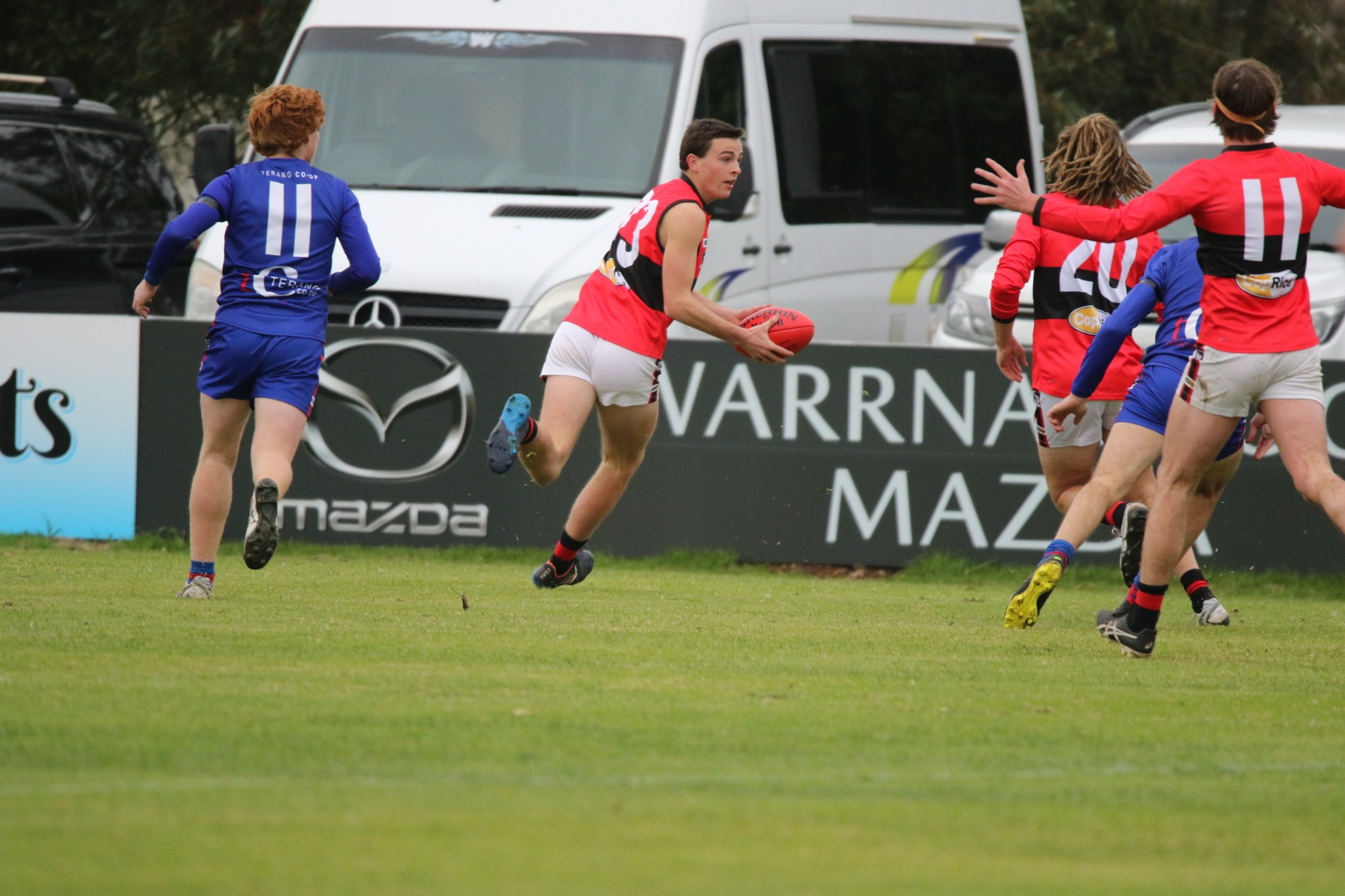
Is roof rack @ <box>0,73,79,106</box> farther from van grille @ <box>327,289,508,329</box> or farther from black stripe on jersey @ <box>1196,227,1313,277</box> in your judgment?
black stripe on jersey @ <box>1196,227,1313,277</box>

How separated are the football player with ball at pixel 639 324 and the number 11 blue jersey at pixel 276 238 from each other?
935mm

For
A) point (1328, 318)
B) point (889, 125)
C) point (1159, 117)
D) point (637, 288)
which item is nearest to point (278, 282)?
point (637, 288)

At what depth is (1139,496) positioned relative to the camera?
341 inches

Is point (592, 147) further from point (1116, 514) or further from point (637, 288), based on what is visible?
point (1116, 514)

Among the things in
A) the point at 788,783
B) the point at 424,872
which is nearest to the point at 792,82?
the point at 788,783

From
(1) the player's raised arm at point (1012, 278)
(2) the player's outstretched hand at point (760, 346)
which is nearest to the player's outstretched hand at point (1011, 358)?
(1) the player's raised arm at point (1012, 278)

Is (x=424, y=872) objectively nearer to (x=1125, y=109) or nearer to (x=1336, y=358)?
(x=1336, y=358)

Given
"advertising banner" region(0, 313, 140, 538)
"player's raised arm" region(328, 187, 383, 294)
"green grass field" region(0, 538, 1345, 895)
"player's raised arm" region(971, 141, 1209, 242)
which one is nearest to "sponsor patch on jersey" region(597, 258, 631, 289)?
"player's raised arm" region(328, 187, 383, 294)

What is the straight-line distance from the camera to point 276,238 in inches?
303

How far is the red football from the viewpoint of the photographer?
8141 mm

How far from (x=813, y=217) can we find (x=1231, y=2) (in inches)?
445

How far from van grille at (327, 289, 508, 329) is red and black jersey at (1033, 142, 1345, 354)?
5.01m

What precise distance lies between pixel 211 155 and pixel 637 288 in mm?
4617

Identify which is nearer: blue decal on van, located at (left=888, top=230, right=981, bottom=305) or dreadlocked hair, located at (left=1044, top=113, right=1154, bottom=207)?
dreadlocked hair, located at (left=1044, top=113, right=1154, bottom=207)
